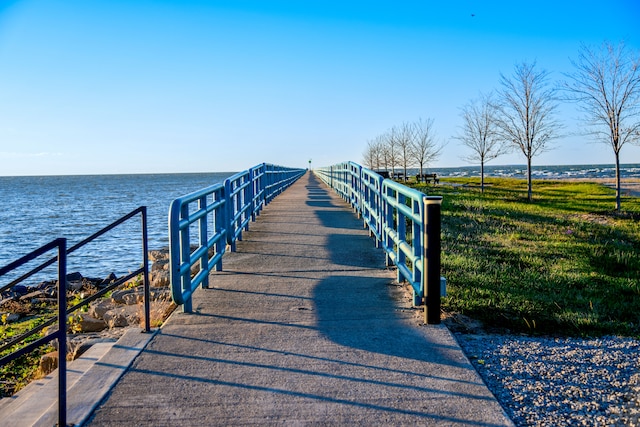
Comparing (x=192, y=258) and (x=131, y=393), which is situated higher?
(x=192, y=258)

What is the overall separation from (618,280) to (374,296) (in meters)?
3.67

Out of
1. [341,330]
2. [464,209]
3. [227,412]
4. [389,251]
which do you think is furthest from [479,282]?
[464,209]

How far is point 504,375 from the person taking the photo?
4.01 meters

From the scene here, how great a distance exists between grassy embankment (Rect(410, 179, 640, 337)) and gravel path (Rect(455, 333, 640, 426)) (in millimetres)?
486

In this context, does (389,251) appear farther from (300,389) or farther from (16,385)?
(16,385)

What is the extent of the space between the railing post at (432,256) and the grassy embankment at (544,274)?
0.72 metres

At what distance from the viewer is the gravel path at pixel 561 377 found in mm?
3396

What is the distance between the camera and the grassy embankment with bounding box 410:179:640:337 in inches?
218

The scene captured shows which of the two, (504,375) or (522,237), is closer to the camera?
(504,375)

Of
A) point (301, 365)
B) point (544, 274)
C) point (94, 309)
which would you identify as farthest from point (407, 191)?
point (94, 309)

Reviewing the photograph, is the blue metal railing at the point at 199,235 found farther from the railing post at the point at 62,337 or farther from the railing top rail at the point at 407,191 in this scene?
the railing top rail at the point at 407,191

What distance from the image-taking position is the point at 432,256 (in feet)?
15.9

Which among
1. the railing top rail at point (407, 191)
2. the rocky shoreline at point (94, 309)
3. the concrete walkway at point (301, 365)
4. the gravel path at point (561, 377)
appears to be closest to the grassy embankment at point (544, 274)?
the gravel path at point (561, 377)

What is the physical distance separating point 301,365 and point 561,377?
1.83 metres
